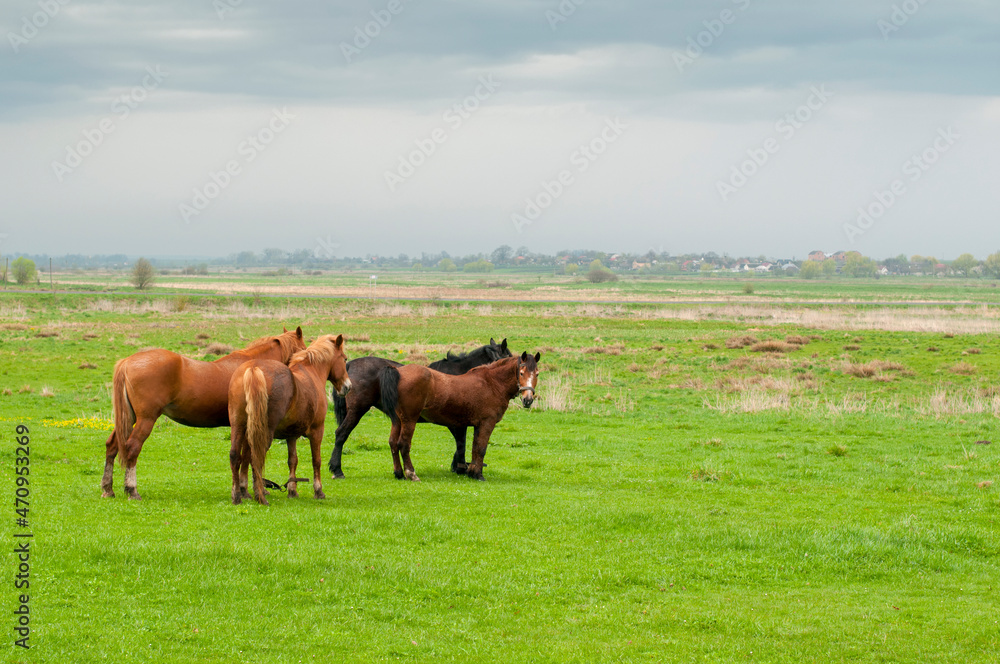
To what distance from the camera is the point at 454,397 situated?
Result: 14.8 meters

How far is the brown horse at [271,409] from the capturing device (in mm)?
11250

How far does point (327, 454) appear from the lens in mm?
17469

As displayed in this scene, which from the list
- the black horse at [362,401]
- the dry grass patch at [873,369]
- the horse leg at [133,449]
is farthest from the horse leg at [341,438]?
the dry grass patch at [873,369]

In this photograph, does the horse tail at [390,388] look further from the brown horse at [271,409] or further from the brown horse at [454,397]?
the brown horse at [271,409]

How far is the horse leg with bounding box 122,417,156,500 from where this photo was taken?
11398 millimetres

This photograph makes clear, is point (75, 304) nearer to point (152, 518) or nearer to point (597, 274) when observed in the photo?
point (152, 518)

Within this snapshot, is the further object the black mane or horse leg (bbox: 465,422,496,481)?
the black mane

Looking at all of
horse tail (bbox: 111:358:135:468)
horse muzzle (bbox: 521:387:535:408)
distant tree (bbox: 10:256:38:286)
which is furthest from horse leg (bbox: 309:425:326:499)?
distant tree (bbox: 10:256:38:286)

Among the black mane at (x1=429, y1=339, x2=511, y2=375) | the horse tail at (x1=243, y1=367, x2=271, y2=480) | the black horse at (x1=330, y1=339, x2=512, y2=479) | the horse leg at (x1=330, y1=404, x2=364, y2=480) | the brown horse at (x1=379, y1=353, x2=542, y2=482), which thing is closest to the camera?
the horse tail at (x1=243, y1=367, x2=271, y2=480)

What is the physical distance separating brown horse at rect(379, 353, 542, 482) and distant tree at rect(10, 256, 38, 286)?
102329mm

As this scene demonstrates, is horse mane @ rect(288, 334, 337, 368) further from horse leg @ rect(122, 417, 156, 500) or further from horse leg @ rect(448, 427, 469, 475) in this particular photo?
horse leg @ rect(448, 427, 469, 475)

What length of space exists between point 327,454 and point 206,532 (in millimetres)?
7510

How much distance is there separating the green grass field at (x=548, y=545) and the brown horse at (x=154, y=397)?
0.71 meters

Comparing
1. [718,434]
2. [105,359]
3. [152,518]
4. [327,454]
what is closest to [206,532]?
[152,518]
